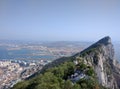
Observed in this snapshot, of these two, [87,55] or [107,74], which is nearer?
[87,55]

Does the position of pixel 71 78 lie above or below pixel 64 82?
below

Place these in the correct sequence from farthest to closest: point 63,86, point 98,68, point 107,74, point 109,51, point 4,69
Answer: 1. point 4,69
2. point 109,51
3. point 107,74
4. point 98,68
5. point 63,86

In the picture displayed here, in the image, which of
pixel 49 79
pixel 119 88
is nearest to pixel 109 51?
pixel 119 88

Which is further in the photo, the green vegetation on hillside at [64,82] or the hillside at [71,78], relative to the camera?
the hillside at [71,78]

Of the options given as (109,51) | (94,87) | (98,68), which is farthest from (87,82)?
(109,51)

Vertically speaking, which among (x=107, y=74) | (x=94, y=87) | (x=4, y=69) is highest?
(x=94, y=87)

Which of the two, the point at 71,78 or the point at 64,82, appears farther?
the point at 71,78

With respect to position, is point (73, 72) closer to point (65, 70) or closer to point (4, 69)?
point (65, 70)

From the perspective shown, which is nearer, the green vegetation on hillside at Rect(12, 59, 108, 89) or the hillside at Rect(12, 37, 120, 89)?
the green vegetation on hillside at Rect(12, 59, 108, 89)

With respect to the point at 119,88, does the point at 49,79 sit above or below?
above

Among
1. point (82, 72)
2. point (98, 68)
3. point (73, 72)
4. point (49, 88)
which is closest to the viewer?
point (49, 88)

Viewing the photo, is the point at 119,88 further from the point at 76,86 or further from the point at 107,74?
the point at 76,86
